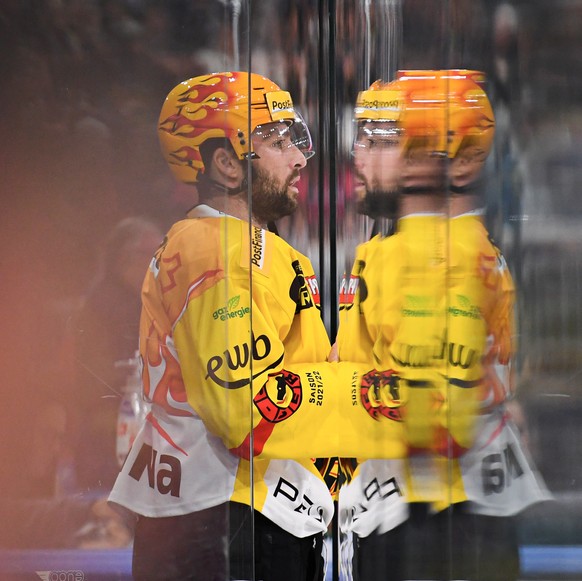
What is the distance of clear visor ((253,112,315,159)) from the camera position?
5.12ft

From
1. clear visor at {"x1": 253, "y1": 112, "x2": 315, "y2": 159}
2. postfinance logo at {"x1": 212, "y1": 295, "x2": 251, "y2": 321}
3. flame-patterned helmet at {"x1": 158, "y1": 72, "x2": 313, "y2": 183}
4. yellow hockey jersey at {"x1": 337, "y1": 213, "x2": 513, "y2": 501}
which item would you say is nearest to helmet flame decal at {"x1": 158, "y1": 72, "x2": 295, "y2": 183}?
flame-patterned helmet at {"x1": 158, "y1": 72, "x2": 313, "y2": 183}

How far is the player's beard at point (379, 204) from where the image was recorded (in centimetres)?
126

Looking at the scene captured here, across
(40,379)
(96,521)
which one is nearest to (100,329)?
(40,379)

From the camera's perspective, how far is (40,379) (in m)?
1.07

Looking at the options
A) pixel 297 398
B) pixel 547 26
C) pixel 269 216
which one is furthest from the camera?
pixel 269 216

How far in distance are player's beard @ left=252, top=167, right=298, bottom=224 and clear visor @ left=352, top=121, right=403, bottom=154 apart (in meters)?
0.18

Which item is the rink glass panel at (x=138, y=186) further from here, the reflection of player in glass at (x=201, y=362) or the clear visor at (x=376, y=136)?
the clear visor at (x=376, y=136)

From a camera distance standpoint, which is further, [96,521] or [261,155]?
[261,155]

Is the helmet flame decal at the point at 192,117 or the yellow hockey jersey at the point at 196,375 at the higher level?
the helmet flame decal at the point at 192,117

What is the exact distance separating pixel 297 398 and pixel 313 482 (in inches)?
7.3

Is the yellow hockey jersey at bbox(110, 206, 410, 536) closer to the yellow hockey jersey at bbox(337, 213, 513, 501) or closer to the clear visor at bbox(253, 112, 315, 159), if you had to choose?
the yellow hockey jersey at bbox(337, 213, 513, 501)

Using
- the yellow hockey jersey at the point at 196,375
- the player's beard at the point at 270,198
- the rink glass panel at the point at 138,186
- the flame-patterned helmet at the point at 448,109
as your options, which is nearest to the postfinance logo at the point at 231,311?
the yellow hockey jersey at the point at 196,375

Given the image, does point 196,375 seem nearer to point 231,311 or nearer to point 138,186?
point 231,311

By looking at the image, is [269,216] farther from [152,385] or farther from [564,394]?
[564,394]
